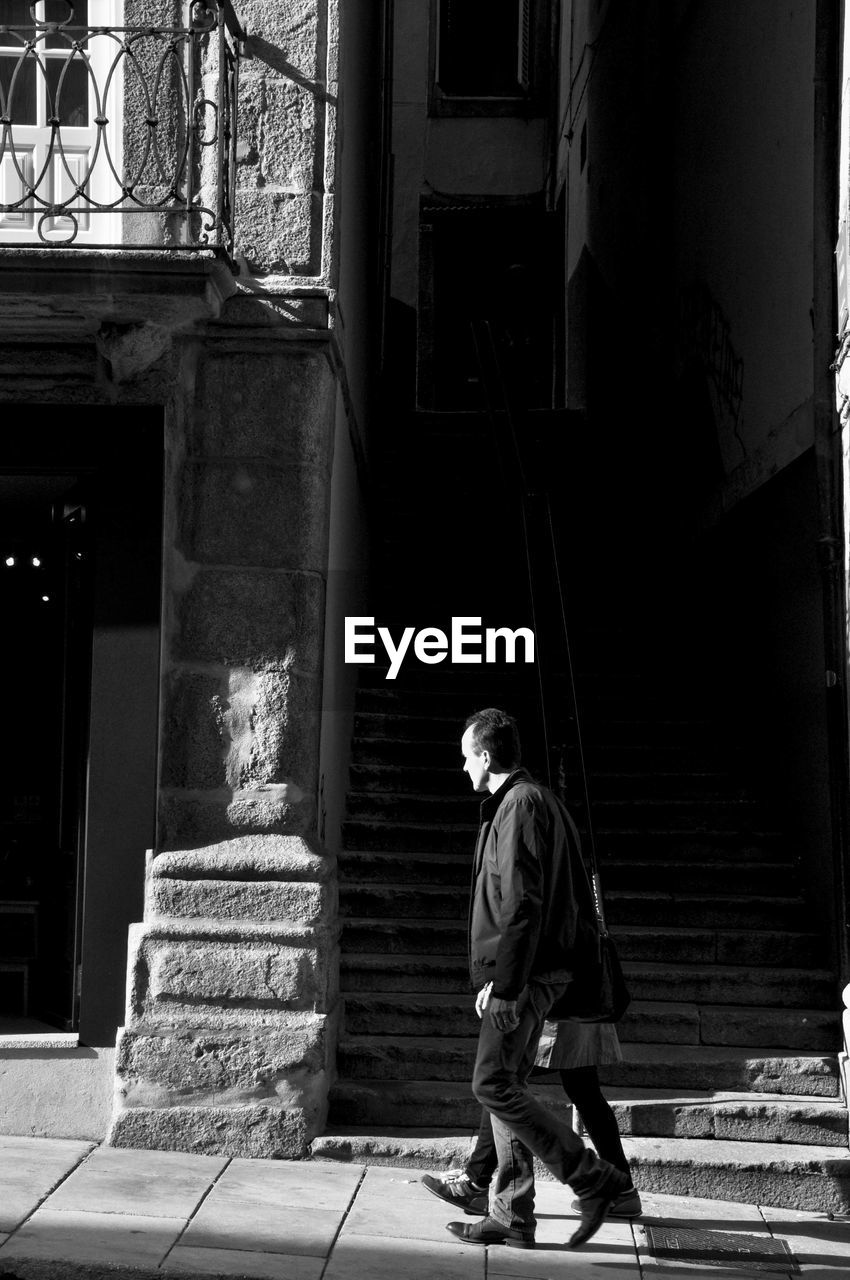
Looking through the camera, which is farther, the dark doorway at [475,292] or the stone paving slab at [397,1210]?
the dark doorway at [475,292]

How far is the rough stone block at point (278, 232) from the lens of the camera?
625 centimetres

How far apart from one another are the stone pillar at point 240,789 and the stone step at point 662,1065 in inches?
13.2

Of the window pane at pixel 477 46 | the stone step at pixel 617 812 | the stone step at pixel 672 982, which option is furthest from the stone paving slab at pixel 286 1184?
the window pane at pixel 477 46

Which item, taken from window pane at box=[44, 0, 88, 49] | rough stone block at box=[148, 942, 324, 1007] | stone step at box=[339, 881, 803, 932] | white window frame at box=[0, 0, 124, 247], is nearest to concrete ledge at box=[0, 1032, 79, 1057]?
rough stone block at box=[148, 942, 324, 1007]

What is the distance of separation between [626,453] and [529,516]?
15.6 ft

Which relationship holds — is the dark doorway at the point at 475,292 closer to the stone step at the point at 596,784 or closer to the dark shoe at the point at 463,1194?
the stone step at the point at 596,784

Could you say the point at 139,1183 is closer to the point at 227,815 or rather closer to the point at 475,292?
the point at 227,815

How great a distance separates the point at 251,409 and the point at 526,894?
2.59m

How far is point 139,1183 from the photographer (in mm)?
5246

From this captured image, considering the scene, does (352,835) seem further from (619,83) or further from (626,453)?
(619,83)

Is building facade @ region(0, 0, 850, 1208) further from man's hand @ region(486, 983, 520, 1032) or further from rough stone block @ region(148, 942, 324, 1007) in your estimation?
man's hand @ region(486, 983, 520, 1032)

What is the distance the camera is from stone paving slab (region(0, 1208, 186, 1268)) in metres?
4.47

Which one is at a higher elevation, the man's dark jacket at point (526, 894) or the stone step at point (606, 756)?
the stone step at point (606, 756)

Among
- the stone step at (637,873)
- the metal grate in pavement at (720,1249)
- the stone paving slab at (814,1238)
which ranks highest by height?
the stone step at (637,873)
